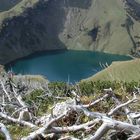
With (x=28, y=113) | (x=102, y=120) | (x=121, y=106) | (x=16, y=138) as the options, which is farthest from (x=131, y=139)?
(x=28, y=113)

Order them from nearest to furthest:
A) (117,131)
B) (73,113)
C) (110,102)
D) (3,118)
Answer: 1. (117,131)
2. (73,113)
3. (3,118)
4. (110,102)

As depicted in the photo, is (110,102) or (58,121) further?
(110,102)

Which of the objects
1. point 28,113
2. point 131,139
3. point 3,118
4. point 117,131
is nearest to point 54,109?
point 28,113

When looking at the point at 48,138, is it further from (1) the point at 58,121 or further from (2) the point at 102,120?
(2) the point at 102,120

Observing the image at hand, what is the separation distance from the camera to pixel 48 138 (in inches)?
312

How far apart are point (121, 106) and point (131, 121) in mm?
532

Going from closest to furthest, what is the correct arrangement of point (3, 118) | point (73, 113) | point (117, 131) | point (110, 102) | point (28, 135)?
1. point (117, 131)
2. point (28, 135)
3. point (73, 113)
4. point (3, 118)
5. point (110, 102)

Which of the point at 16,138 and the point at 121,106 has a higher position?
the point at 121,106

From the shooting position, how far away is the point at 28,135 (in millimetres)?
8078

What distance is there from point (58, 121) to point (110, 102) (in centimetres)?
200

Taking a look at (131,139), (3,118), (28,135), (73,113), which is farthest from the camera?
(3,118)

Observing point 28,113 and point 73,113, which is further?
point 28,113

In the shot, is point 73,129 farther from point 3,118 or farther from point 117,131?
point 3,118

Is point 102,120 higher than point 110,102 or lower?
higher
